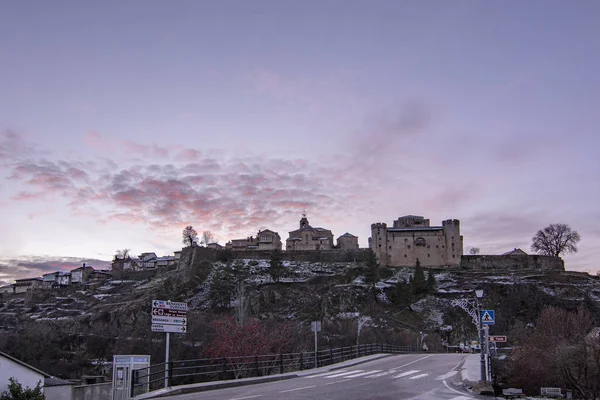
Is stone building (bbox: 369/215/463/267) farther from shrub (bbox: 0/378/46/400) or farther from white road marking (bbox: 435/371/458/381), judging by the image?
shrub (bbox: 0/378/46/400)

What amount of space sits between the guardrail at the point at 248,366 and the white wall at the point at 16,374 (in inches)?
130

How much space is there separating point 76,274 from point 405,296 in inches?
4392

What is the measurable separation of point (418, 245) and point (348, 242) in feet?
63.1

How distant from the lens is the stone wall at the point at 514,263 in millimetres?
129625

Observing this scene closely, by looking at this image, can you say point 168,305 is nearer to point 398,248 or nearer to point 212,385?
point 212,385

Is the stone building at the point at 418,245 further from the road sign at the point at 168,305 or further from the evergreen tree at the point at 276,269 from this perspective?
the road sign at the point at 168,305

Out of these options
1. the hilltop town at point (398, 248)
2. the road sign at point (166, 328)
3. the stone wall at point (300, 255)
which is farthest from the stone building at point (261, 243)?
the road sign at point (166, 328)

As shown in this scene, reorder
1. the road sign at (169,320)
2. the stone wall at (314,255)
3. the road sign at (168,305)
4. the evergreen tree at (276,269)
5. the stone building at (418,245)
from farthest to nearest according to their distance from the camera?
the stone wall at (314,255), the stone building at (418,245), the evergreen tree at (276,269), the road sign at (168,305), the road sign at (169,320)

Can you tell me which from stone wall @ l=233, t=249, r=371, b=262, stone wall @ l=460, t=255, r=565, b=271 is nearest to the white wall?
stone wall @ l=233, t=249, r=371, b=262

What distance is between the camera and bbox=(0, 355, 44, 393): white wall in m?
16.5

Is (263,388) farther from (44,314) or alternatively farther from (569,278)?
(44,314)

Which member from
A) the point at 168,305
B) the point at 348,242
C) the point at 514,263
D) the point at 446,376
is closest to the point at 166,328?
the point at 168,305

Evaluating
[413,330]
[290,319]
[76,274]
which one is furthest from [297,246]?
[76,274]

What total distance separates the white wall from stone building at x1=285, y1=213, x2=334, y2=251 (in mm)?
125803
